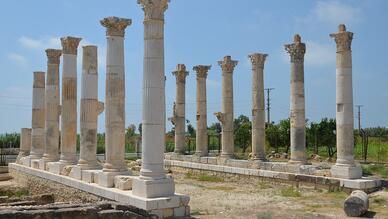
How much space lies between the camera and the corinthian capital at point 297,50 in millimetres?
21531

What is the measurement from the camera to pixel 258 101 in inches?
971

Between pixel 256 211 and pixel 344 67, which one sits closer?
pixel 256 211

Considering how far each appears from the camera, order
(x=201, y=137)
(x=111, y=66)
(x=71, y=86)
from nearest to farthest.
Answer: (x=111, y=66) < (x=71, y=86) < (x=201, y=137)

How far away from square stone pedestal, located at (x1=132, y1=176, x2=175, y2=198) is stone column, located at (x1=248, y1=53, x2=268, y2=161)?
38.8 ft

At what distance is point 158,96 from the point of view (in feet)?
44.8

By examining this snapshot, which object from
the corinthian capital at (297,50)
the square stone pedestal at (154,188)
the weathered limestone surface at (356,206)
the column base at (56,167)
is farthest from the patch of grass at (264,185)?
the column base at (56,167)

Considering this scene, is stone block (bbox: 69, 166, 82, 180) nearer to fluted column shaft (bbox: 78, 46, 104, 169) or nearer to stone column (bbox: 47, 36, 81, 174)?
fluted column shaft (bbox: 78, 46, 104, 169)

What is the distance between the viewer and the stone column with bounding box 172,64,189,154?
30.4 meters

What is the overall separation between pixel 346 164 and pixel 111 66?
33.9 ft

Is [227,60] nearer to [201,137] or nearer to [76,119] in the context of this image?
[201,137]

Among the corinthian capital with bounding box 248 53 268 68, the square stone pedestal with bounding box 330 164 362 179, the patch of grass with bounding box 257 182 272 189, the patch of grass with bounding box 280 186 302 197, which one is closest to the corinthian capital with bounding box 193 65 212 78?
the corinthian capital with bounding box 248 53 268 68

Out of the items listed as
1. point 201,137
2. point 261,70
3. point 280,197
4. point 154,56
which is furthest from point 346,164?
point 201,137

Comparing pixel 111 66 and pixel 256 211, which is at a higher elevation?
pixel 111 66

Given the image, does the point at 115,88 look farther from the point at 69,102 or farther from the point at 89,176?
the point at 69,102
